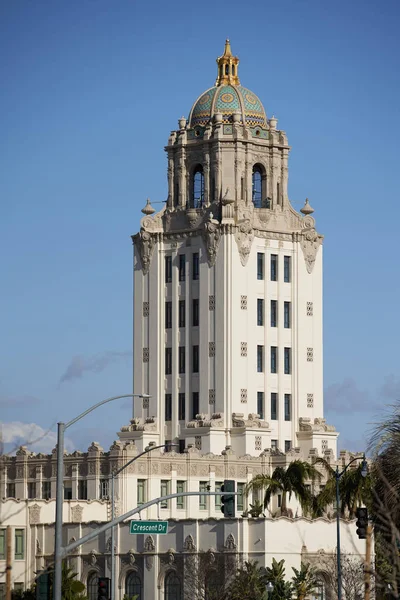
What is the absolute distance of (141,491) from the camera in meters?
124

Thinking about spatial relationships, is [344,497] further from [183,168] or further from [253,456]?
[183,168]

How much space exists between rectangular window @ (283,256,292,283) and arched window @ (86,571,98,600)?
111 feet

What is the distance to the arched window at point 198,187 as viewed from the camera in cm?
14000

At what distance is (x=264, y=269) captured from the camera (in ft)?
449

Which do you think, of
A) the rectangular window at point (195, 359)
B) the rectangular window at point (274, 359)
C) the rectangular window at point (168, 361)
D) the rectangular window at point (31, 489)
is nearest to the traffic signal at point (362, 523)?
the rectangular window at point (31, 489)

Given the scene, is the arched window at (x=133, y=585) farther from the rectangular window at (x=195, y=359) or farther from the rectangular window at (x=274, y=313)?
the rectangular window at (x=274, y=313)

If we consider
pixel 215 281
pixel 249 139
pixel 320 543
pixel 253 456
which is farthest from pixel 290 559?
pixel 249 139

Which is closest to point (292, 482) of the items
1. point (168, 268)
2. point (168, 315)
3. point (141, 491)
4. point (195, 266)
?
point (141, 491)

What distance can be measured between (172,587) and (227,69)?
51.4m

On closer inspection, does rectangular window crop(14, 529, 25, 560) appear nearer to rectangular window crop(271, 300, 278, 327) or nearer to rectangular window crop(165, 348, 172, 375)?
rectangular window crop(165, 348, 172, 375)

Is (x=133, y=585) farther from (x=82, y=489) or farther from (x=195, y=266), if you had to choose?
(x=195, y=266)

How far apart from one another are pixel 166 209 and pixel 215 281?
27.8 feet

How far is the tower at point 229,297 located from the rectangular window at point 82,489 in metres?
8.76

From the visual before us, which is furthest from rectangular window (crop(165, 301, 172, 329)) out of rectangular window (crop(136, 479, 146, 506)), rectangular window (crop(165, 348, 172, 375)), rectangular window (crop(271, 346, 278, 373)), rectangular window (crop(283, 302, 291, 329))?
rectangular window (crop(136, 479, 146, 506))
